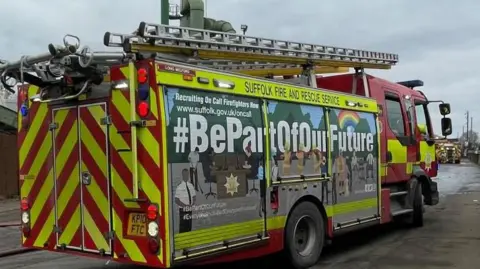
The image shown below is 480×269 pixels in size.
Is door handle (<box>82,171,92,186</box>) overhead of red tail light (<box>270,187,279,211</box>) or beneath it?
overhead

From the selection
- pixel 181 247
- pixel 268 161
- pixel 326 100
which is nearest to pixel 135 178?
pixel 181 247

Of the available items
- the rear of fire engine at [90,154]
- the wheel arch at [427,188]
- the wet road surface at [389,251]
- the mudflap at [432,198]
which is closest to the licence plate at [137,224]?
the rear of fire engine at [90,154]

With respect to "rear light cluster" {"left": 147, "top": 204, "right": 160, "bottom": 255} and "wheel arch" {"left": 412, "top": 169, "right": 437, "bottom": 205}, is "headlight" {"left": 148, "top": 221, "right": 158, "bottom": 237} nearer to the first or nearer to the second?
"rear light cluster" {"left": 147, "top": 204, "right": 160, "bottom": 255}

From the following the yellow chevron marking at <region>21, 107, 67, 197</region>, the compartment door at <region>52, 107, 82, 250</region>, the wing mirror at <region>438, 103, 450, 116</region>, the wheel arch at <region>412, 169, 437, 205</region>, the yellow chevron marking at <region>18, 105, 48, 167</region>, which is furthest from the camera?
the wing mirror at <region>438, 103, 450, 116</region>

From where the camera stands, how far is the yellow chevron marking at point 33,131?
655cm

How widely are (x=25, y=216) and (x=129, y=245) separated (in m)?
1.84

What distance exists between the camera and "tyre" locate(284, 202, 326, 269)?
7125mm

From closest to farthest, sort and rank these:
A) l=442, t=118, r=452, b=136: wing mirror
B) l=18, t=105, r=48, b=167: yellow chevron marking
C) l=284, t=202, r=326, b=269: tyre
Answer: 1. l=18, t=105, r=48, b=167: yellow chevron marking
2. l=284, t=202, r=326, b=269: tyre
3. l=442, t=118, r=452, b=136: wing mirror

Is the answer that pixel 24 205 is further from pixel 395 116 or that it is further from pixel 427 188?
pixel 427 188

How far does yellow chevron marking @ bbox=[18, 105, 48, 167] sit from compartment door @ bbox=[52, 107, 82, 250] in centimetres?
22

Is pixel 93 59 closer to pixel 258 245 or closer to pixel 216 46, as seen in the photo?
pixel 216 46

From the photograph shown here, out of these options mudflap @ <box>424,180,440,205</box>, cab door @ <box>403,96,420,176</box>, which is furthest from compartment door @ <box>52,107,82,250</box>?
mudflap @ <box>424,180,440,205</box>

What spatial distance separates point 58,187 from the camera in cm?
638

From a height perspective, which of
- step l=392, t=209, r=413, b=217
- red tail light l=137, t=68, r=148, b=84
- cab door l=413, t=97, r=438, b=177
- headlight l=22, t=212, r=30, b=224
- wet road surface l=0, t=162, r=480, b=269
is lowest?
wet road surface l=0, t=162, r=480, b=269
